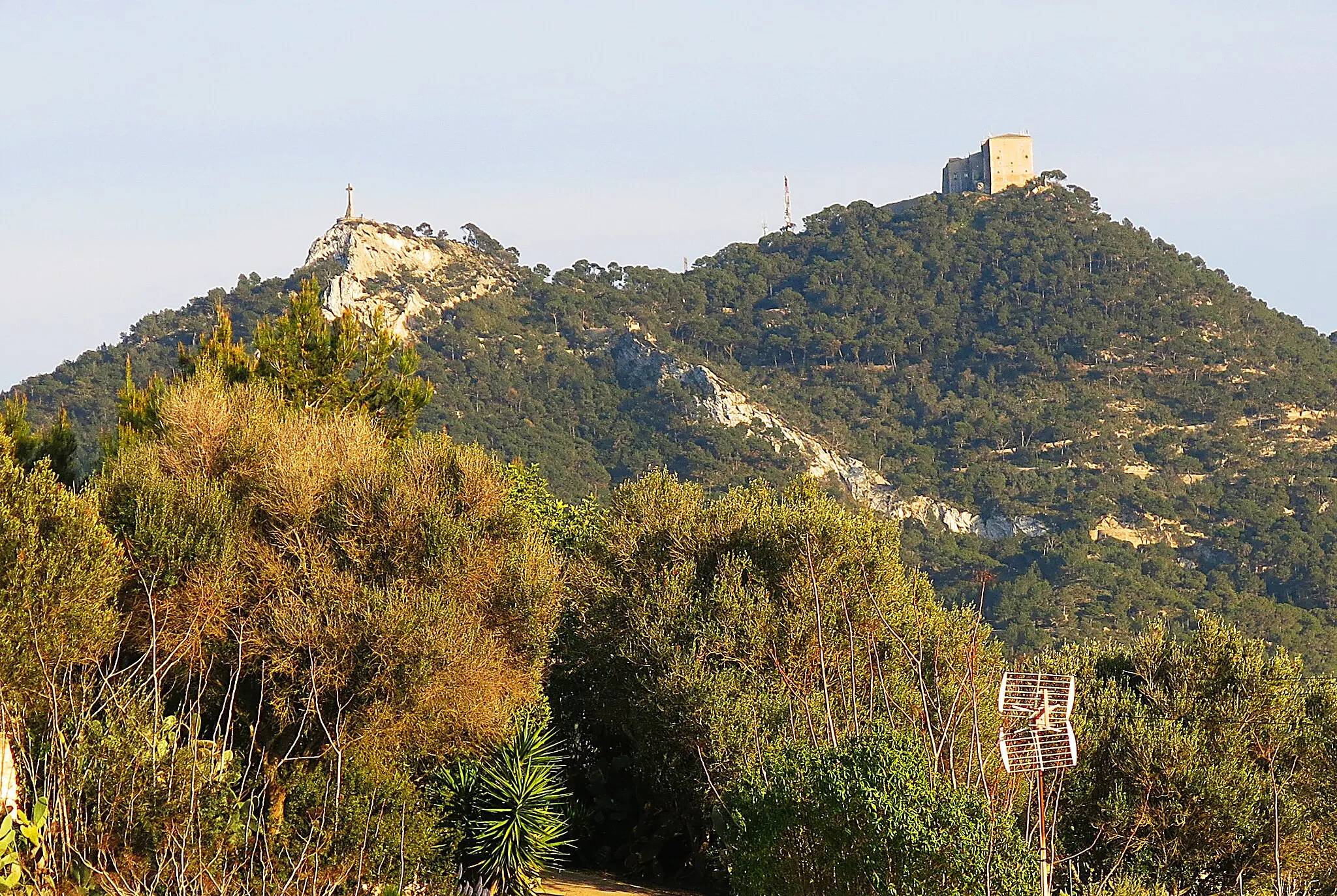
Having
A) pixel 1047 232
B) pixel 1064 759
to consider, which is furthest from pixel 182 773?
pixel 1047 232

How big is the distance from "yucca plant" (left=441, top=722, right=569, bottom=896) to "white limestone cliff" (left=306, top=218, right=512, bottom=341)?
→ 63.0 meters

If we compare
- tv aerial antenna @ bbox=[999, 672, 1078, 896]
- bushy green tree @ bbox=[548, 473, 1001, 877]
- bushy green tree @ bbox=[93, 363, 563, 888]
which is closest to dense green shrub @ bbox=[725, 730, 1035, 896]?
tv aerial antenna @ bbox=[999, 672, 1078, 896]

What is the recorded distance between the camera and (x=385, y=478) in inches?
671

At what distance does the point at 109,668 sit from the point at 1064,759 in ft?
36.5

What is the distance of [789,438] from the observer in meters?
77.1

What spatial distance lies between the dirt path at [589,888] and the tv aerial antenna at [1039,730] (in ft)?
36.5

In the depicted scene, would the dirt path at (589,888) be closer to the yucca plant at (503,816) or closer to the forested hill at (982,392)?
the yucca plant at (503,816)

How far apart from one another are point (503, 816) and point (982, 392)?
242 ft

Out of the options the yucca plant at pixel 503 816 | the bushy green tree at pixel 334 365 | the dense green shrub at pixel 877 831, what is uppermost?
the bushy green tree at pixel 334 365

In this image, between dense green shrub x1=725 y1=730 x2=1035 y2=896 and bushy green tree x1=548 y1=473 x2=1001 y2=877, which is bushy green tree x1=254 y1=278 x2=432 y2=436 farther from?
dense green shrub x1=725 y1=730 x2=1035 y2=896

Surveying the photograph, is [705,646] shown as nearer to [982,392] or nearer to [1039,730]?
[1039,730]

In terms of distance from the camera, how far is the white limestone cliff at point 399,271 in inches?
3169

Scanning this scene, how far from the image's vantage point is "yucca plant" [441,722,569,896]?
54.1 feet

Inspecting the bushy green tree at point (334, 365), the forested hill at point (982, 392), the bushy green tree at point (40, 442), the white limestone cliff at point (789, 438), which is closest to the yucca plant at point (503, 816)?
the bushy green tree at point (40, 442)
